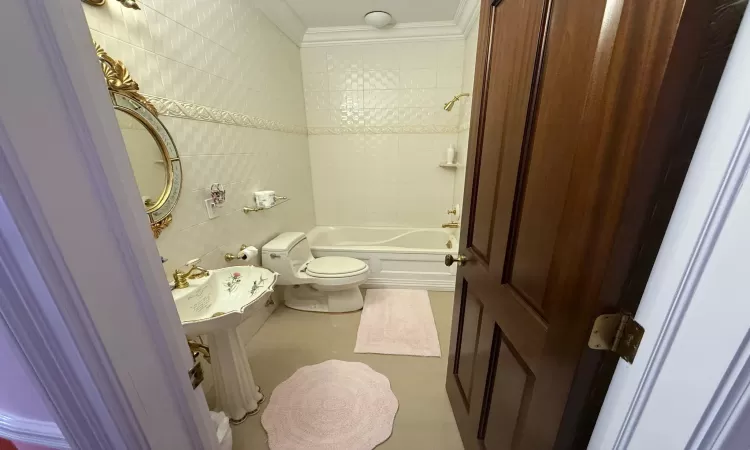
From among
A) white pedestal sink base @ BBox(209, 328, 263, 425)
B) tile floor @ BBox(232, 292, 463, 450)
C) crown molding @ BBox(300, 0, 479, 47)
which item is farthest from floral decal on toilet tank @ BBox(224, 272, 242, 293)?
crown molding @ BBox(300, 0, 479, 47)

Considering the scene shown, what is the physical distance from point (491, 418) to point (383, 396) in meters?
0.72

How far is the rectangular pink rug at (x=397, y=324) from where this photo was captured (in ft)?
6.21

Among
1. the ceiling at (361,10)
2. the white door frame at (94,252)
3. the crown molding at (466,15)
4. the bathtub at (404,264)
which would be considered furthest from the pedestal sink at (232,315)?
the crown molding at (466,15)

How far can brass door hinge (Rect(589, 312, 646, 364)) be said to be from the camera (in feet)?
1.53

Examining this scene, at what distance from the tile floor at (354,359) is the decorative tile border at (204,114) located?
1514 millimetres

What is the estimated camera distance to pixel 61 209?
1.17 ft

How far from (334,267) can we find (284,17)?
205cm

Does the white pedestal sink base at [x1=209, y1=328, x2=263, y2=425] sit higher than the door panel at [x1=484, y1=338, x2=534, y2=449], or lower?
lower

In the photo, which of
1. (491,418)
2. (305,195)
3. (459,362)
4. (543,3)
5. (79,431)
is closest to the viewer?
(79,431)

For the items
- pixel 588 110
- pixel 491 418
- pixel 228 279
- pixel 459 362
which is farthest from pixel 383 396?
pixel 588 110

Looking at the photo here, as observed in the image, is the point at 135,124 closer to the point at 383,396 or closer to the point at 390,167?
the point at 383,396

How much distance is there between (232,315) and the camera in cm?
116

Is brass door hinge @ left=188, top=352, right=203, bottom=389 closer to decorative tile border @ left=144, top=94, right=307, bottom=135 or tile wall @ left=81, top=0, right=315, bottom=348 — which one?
tile wall @ left=81, top=0, right=315, bottom=348

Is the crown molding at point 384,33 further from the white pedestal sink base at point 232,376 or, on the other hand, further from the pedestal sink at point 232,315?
the white pedestal sink base at point 232,376
